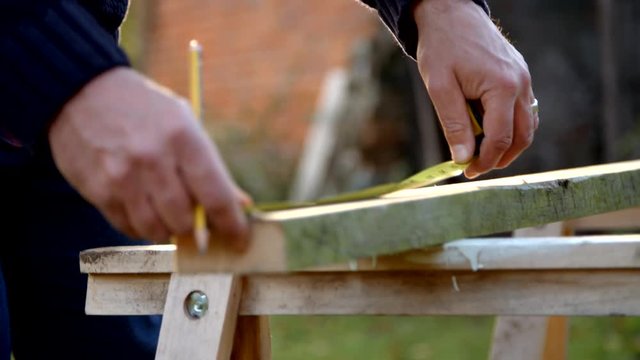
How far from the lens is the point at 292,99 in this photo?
7.22m

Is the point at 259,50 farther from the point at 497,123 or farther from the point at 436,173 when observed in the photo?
the point at 497,123

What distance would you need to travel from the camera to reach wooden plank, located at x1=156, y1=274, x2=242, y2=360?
57.0 inches

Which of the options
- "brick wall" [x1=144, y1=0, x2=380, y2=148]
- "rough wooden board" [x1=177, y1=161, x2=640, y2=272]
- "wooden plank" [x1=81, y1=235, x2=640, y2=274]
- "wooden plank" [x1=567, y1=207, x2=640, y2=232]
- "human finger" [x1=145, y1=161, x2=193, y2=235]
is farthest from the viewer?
"brick wall" [x1=144, y1=0, x2=380, y2=148]

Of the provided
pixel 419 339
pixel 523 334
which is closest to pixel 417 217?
pixel 523 334

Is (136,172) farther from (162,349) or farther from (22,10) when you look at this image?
(162,349)

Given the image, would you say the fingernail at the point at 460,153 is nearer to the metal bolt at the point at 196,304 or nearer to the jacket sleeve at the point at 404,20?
the jacket sleeve at the point at 404,20

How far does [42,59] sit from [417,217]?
1.49ft

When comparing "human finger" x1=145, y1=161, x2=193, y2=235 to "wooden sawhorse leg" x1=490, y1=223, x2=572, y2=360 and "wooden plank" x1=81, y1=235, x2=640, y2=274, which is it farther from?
"wooden sawhorse leg" x1=490, y1=223, x2=572, y2=360

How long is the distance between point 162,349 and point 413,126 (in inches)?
167

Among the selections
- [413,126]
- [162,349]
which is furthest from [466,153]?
[413,126]

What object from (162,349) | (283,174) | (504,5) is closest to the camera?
(162,349)

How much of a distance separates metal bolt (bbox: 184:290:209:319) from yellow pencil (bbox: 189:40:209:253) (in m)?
0.36

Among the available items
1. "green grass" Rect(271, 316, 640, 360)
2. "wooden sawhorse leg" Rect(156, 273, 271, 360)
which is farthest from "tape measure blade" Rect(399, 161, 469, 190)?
"green grass" Rect(271, 316, 640, 360)

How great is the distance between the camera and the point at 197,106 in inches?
43.6
